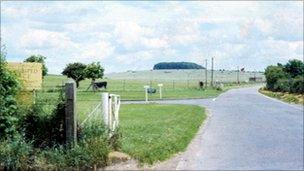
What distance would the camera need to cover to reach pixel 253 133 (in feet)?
67.7

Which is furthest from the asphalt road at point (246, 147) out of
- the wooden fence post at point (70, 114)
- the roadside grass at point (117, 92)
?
the roadside grass at point (117, 92)

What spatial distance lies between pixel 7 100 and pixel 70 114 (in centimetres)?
131

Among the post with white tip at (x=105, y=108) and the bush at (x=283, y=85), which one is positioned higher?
the post with white tip at (x=105, y=108)

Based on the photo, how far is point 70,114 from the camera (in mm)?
13352

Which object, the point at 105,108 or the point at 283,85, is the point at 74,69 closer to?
the point at 283,85

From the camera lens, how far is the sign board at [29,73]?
579 inches

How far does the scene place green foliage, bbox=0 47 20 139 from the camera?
13391 millimetres

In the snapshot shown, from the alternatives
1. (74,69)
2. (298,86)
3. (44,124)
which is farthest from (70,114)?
(74,69)

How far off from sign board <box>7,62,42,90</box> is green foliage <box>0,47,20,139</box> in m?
0.62

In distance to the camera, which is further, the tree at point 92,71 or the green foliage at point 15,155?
the tree at point 92,71

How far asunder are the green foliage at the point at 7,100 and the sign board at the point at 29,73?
62 cm

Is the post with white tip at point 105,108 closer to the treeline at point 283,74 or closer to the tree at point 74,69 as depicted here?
the treeline at point 283,74

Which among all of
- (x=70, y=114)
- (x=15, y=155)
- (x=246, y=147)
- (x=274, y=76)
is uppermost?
(x=274, y=76)

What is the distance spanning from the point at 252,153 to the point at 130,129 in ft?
19.5
